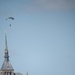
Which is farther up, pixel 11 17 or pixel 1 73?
pixel 11 17

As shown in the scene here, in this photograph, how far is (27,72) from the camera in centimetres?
15775

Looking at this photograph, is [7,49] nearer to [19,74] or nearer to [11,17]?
[19,74]

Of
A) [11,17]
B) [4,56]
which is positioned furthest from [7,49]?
[11,17]

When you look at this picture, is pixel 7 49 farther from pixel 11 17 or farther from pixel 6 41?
pixel 11 17

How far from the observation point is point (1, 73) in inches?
6166

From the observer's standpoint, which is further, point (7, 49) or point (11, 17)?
point (7, 49)

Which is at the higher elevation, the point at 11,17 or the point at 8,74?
the point at 11,17

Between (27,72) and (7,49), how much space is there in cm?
1111

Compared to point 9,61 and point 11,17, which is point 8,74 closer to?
point 9,61

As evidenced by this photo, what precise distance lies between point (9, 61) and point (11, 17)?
4790cm

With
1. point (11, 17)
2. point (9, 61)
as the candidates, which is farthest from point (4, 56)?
point (11, 17)

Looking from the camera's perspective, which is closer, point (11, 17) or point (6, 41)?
point (11, 17)

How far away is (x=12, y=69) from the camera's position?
158125mm

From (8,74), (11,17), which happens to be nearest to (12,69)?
(8,74)
